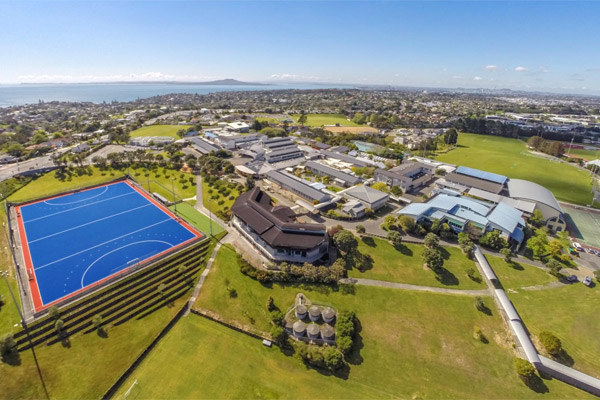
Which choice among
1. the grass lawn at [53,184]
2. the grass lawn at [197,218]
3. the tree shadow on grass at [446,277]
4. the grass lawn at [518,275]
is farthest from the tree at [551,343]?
the grass lawn at [53,184]

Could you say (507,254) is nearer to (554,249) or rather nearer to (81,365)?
(554,249)

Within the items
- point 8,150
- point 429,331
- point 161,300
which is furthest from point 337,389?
point 8,150

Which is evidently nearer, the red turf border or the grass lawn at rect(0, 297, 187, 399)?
the grass lawn at rect(0, 297, 187, 399)

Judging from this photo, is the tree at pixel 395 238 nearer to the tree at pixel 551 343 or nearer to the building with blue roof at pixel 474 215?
the building with blue roof at pixel 474 215

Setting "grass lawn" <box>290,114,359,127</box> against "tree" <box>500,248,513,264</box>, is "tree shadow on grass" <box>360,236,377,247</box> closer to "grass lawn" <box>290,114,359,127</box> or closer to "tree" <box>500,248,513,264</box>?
"tree" <box>500,248,513,264</box>

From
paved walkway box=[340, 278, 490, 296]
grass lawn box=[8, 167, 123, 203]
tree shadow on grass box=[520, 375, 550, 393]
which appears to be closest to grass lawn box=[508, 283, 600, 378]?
paved walkway box=[340, 278, 490, 296]

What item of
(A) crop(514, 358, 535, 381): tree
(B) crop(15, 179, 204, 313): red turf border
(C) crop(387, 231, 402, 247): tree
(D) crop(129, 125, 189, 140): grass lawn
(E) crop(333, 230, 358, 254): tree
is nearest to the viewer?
(A) crop(514, 358, 535, 381): tree

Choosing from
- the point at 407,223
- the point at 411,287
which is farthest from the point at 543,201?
the point at 411,287
